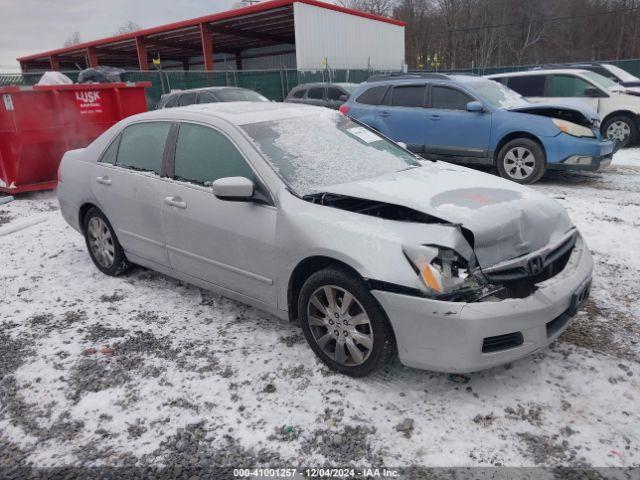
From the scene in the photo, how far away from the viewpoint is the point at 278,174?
10.6 ft

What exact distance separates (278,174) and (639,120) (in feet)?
32.8

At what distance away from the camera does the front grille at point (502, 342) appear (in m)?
2.53

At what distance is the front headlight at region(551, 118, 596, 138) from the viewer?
23.7 ft

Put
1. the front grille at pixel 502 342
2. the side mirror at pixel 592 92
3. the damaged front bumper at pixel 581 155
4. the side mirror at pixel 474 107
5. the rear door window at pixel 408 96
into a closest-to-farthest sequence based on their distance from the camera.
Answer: the front grille at pixel 502 342, the damaged front bumper at pixel 581 155, the side mirror at pixel 474 107, the rear door window at pixel 408 96, the side mirror at pixel 592 92

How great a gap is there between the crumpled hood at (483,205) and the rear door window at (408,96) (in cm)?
543

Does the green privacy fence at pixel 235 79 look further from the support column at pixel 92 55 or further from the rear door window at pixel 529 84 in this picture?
the rear door window at pixel 529 84

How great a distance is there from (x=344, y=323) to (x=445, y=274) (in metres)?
0.67

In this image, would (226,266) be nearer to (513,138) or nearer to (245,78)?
(513,138)

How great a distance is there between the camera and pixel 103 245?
15.3ft

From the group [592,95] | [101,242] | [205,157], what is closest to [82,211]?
[101,242]

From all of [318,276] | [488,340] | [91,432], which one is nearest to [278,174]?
[318,276]

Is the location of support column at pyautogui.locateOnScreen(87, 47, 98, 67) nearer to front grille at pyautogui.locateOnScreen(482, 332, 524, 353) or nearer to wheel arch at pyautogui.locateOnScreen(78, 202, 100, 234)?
wheel arch at pyautogui.locateOnScreen(78, 202, 100, 234)

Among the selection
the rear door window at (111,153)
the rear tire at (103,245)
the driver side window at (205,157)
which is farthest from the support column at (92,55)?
the driver side window at (205,157)

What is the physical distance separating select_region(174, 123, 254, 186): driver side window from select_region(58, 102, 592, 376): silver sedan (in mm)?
12
